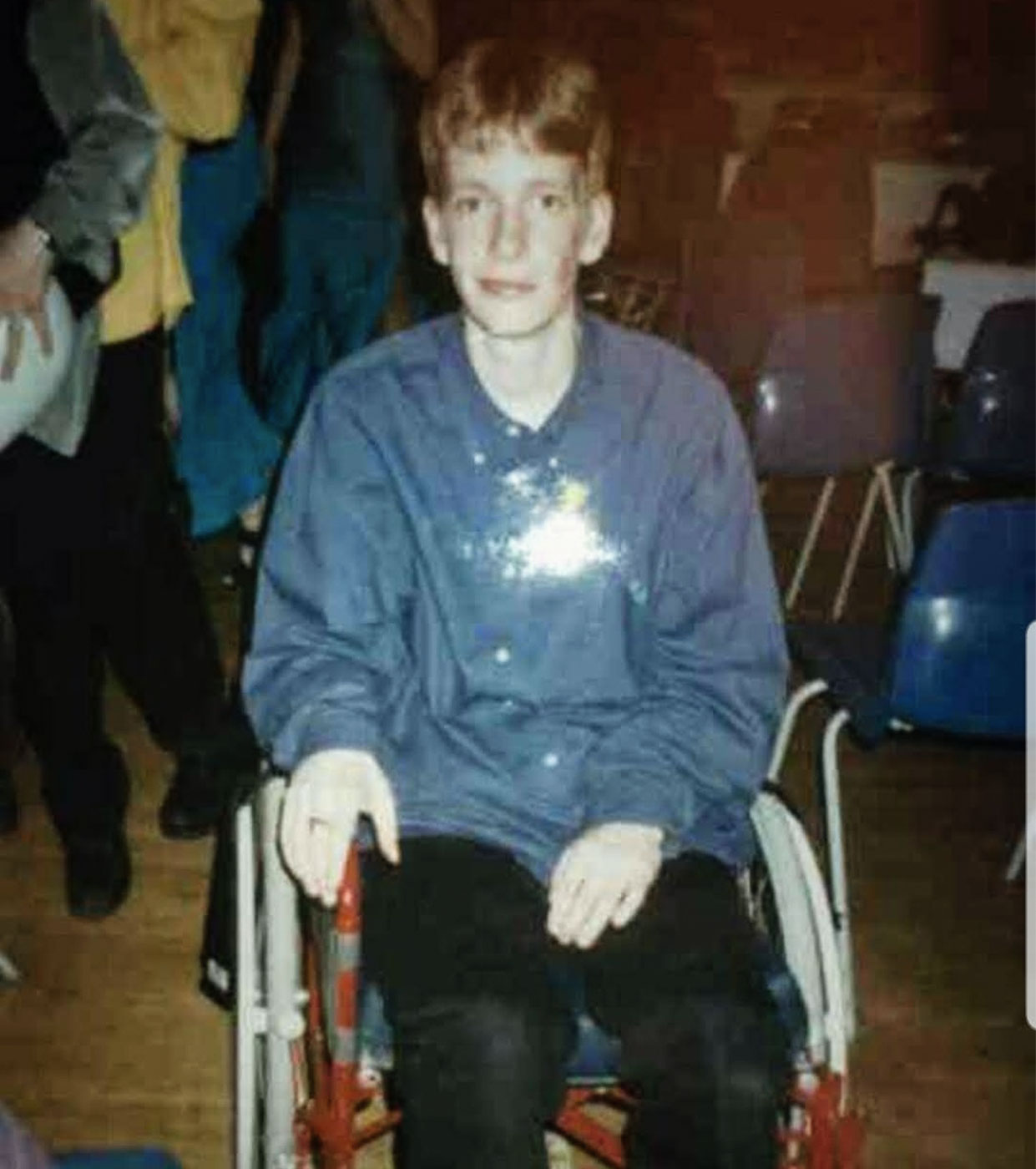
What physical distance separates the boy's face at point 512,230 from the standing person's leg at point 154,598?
91 cm

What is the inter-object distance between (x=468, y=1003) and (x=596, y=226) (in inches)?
30.9

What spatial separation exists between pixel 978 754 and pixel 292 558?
6.85 ft

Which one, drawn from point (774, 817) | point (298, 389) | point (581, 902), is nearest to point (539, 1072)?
point (581, 902)

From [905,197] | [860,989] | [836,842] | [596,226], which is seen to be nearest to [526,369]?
[596,226]

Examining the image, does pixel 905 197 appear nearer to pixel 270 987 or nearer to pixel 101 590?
pixel 101 590

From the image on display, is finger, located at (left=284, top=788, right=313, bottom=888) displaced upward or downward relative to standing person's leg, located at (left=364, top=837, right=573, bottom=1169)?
upward

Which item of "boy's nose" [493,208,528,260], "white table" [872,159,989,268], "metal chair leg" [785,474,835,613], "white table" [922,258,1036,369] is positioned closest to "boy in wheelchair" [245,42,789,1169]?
"boy's nose" [493,208,528,260]

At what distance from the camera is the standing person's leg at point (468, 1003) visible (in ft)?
4.59

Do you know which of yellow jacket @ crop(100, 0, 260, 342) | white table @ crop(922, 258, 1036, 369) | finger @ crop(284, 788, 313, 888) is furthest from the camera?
white table @ crop(922, 258, 1036, 369)

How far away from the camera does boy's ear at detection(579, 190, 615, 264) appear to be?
65.3 inches

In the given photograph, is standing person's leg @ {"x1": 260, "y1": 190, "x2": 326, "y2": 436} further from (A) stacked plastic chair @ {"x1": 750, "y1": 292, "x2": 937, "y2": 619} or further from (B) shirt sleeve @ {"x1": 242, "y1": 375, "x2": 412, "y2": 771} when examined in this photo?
(B) shirt sleeve @ {"x1": 242, "y1": 375, "x2": 412, "y2": 771}

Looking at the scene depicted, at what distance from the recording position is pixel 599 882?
1.50 meters

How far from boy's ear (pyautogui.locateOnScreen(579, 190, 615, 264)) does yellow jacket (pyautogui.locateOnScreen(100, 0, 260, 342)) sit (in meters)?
0.87

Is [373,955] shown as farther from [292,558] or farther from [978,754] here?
[978,754]
